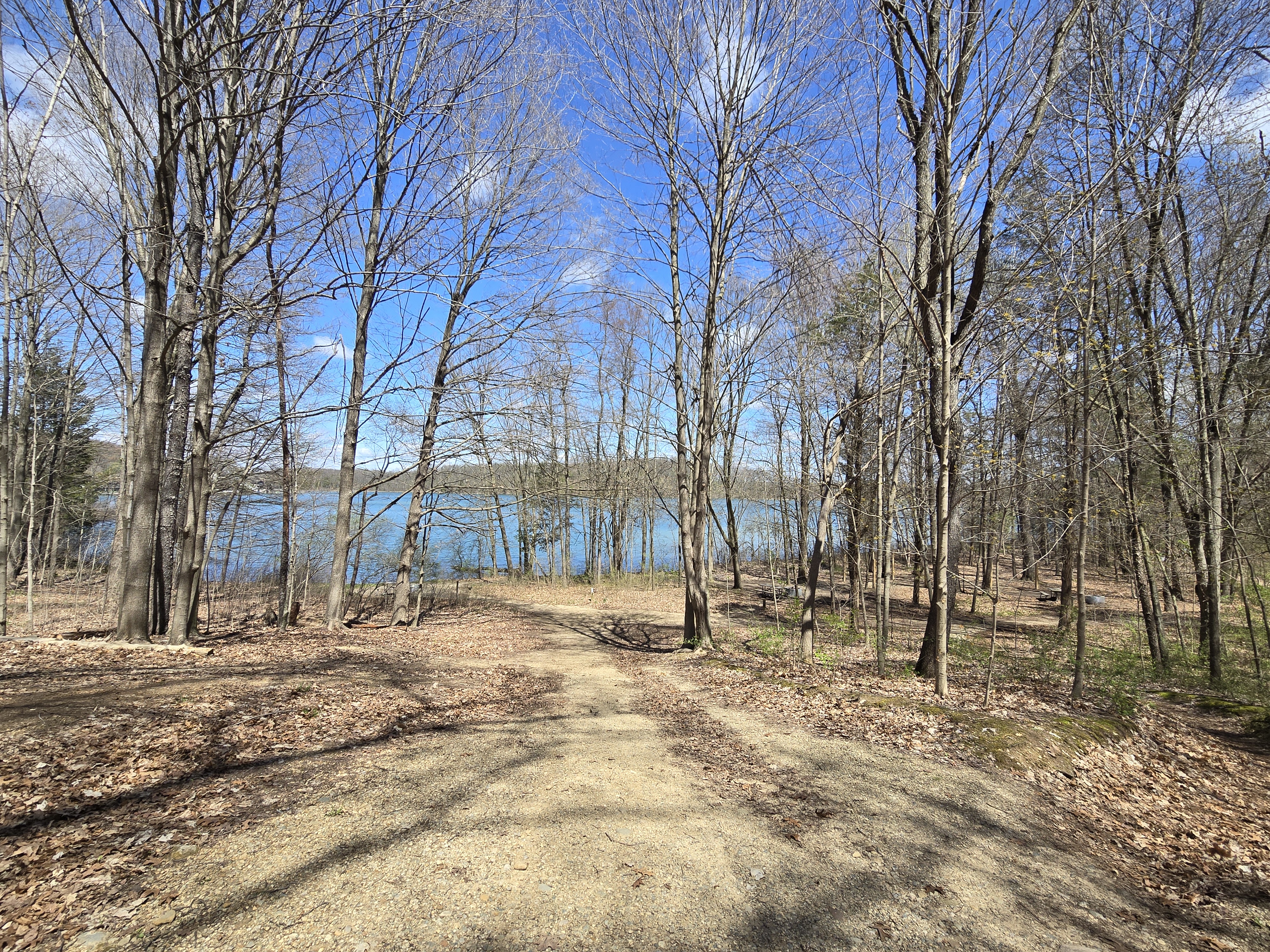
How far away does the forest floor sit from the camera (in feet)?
8.83

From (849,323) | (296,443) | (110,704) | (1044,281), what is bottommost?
(110,704)

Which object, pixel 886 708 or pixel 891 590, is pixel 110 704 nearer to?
pixel 886 708

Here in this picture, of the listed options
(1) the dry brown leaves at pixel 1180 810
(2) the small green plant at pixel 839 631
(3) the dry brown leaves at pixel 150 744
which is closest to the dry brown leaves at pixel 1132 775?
(1) the dry brown leaves at pixel 1180 810

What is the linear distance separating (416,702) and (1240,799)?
7.73m

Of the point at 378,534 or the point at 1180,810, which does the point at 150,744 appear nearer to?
the point at 1180,810

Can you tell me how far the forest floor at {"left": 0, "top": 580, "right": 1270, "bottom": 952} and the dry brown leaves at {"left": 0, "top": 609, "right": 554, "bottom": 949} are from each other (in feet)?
0.07

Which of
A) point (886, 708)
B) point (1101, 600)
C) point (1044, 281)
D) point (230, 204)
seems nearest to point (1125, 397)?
point (1044, 281)

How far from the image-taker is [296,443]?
43.9ft

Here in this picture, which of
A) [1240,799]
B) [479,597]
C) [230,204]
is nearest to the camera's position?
[1240,799]

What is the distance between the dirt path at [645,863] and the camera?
266cm

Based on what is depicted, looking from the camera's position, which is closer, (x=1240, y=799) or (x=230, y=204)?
(x=1240, y=799)

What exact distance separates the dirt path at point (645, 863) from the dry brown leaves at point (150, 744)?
237 millimetres

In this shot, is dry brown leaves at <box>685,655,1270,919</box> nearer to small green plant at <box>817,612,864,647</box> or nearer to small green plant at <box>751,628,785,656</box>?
small green plant at <box>751,628,785,656</box>

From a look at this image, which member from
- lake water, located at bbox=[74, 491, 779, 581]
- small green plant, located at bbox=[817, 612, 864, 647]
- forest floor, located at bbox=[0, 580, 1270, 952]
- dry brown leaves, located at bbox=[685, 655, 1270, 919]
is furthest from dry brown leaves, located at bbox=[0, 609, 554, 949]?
small green plant, located at bbox=[817, 612, 864, 647]
